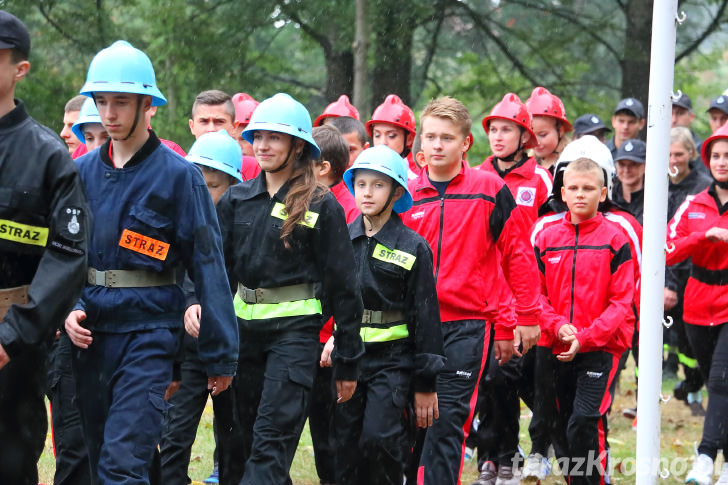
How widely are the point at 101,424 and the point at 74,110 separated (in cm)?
445

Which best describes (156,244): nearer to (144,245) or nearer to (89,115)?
(144,245)

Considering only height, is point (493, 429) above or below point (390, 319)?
below

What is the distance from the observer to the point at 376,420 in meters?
6.34

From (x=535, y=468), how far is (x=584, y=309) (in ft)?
4.81

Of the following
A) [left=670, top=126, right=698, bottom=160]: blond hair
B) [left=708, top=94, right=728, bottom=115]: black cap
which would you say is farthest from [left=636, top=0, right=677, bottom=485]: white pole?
[left=708, top=94, right=728, bottom=115]: black cap

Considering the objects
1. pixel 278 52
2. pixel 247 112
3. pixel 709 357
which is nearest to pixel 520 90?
pixel 278 52

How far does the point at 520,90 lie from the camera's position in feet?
58.5

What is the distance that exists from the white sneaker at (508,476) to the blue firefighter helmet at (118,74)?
4.33 meters

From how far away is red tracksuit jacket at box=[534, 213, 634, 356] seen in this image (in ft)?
24.7

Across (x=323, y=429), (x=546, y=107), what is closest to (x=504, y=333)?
(x=323, y=429)

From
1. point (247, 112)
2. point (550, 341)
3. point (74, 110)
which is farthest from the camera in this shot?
point (247, 112)

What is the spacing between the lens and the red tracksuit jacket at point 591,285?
754 cm

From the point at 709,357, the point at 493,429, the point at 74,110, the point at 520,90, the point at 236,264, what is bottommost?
the point at 493,429

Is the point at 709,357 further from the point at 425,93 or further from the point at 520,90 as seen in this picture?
the point at 425,93
